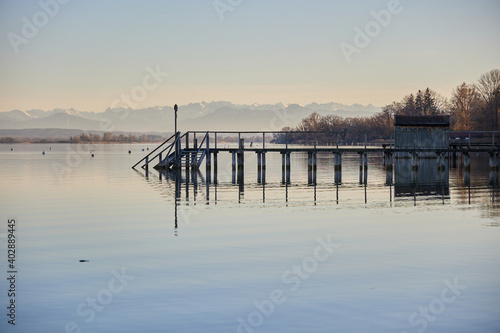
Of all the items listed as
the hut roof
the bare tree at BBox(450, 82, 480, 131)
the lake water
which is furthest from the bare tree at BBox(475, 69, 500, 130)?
the lake water

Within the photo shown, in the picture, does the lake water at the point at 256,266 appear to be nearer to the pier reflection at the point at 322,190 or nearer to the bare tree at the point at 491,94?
the pier reflection at the point at 322,190

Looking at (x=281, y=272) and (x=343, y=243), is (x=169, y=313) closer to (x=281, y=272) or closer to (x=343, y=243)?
(x=281, y=272)

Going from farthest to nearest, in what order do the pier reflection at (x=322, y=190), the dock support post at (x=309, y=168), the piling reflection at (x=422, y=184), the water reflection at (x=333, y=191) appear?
the dock support post at (x=309, y=168) < the piling reflection at (x=422, y=184) < the pier reflection at (x=322, y=190) < the water reflection at (x=333, y=191)

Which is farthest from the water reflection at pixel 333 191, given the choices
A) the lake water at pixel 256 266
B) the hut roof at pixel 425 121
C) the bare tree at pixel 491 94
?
the bare tree at pixel 491 94

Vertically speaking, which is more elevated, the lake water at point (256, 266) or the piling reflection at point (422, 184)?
the piling reflection at point (422, 184)

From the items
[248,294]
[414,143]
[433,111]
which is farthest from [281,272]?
[433,111]

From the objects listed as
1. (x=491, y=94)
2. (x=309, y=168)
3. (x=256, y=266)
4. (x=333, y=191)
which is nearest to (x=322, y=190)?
(x=333, y=191)

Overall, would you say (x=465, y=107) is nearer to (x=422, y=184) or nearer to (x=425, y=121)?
(x=425, y=121)

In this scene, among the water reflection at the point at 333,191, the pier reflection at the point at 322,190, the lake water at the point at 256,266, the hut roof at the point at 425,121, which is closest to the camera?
the lake water at the point at 256,266

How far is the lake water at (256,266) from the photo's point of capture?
12.2 meters

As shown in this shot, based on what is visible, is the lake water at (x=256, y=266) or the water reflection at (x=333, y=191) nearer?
the lake water at (x=256, y=266)

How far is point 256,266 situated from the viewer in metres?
16.5

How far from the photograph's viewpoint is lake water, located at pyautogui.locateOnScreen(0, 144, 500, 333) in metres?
12.2

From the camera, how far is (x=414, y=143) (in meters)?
62.4
